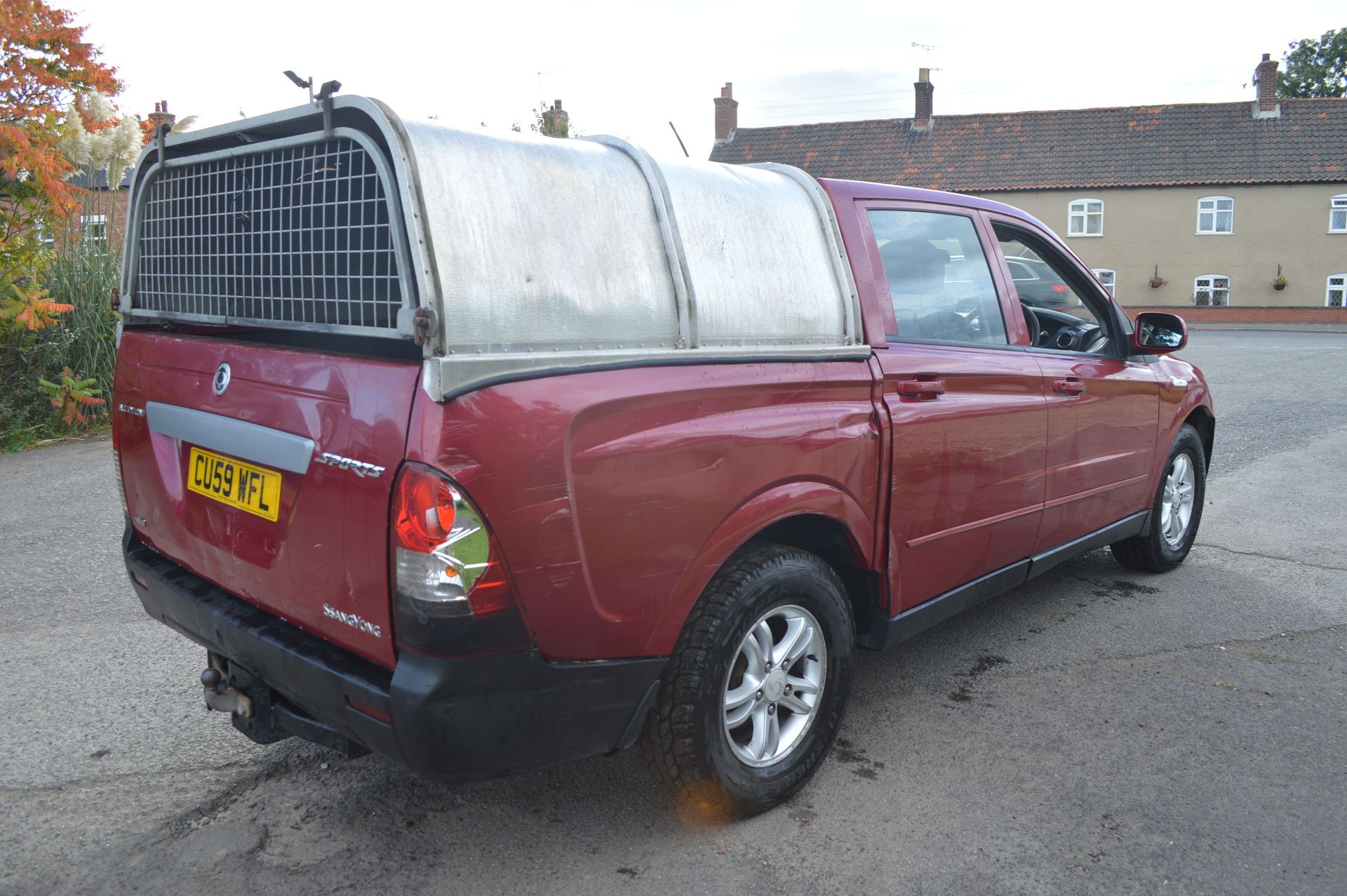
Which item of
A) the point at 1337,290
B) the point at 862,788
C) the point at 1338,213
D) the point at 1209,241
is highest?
the point at 1338,213

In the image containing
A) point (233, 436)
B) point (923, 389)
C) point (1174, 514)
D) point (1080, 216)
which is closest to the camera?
point (233, 436)

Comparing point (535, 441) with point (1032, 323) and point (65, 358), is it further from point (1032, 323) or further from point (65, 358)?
point (65, 358)

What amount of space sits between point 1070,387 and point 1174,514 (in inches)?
68.6

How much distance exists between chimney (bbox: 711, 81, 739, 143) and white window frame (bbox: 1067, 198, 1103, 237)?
14344 millimetres

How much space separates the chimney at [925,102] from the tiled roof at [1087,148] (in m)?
0.35

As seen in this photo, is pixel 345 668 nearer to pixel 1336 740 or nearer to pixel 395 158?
pixel 395 158

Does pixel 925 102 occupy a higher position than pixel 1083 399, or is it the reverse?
pixel 925 102

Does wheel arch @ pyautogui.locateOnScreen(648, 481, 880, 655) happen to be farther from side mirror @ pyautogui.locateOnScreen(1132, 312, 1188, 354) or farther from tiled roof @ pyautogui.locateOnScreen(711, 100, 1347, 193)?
tiled roof @ pyautogui.locateOnScreen(711, 100, 1347, 193)

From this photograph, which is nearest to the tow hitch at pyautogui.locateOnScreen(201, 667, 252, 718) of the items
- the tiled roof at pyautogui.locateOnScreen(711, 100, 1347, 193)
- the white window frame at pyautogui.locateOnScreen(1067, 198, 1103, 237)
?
the tiled roof at pyautogui.locateOnScreen(711, 100, 1347, 193)

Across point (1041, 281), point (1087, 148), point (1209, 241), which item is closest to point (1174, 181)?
point (1209, 241)

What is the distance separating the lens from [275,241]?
2.81m

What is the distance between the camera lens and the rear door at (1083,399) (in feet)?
13.7

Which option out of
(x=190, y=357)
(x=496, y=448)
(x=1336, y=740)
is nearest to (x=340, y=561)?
(x=496, y=448)

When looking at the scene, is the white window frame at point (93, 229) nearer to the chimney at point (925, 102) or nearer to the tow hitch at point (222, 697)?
the tow hitch at point (222, 697)
